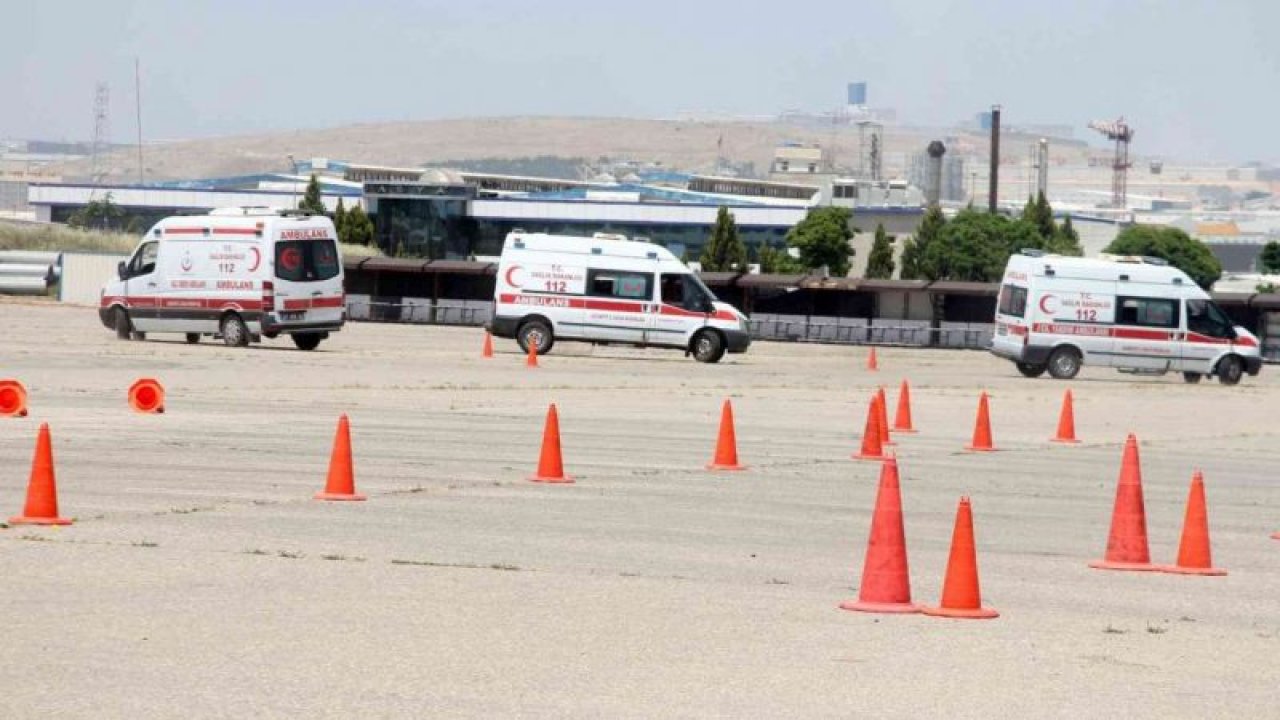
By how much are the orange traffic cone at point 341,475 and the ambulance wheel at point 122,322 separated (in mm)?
30146

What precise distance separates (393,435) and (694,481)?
4970 mm

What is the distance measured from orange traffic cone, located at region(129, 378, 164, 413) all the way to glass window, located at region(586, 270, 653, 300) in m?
22.3

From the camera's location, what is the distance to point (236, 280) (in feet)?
148

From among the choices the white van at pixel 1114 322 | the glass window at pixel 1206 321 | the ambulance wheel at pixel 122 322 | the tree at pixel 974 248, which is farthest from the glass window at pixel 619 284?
the tree at pixel 974 248

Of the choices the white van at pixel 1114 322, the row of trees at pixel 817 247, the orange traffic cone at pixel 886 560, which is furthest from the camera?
the row of trees at pixel 817 247

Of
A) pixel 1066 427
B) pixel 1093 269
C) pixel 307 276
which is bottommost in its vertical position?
pixel 1066 427

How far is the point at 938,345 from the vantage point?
75.2 metres

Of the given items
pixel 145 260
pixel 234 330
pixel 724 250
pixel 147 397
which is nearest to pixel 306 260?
pixel 234 330

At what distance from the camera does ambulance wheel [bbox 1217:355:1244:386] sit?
48994mm

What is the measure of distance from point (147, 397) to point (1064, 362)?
86.4 feet

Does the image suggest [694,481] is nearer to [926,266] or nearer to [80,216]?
[926,266]

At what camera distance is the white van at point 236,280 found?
1773 inches

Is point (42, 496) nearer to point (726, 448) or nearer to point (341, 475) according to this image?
point (341, 475)

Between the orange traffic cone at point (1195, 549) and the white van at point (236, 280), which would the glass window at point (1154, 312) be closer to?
the white van at point (236, 280)
